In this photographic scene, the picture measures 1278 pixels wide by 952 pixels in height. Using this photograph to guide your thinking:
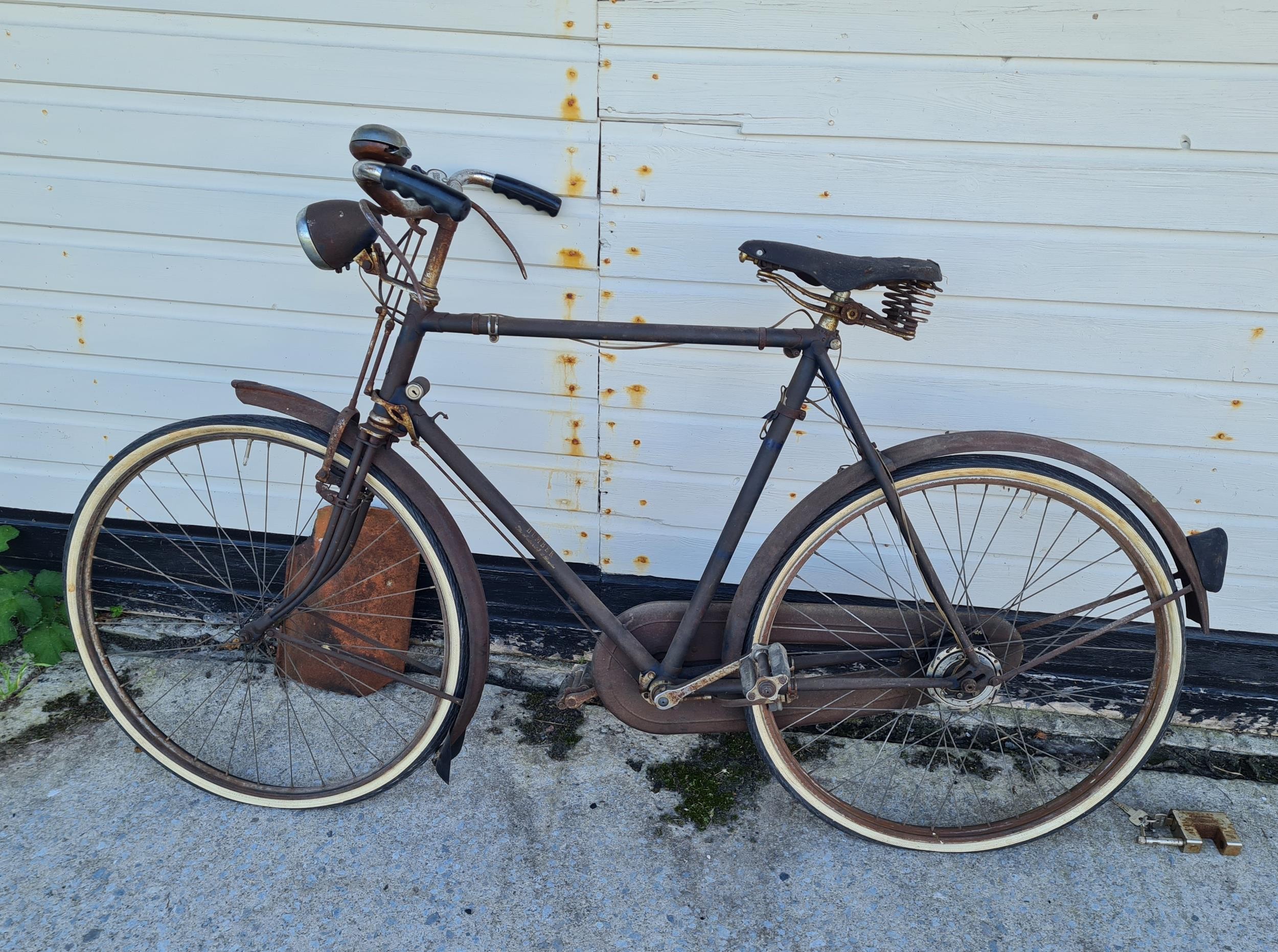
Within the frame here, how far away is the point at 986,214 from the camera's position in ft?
7.61

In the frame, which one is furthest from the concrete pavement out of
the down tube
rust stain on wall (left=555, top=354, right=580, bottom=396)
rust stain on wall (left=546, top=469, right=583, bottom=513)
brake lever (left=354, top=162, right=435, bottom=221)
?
brake lever (left=354, top=162, right=435, bottom=221)

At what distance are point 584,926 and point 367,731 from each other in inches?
39.6

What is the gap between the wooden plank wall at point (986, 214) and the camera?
2160mm

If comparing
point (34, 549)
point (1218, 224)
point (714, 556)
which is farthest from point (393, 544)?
point (1218, 224)

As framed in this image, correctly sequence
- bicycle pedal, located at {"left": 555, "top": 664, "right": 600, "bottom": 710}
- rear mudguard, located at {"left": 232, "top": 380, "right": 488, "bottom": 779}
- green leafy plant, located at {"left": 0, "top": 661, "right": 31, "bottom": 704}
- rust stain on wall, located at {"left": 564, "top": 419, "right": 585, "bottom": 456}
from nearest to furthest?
rear mudguard, located at {"left": 232, "top": 380, "right": 488, "bottom": 779}, bicycle pedal, located at {"left": 555, "top": 664, "right": 600, "bottom": 710}, rust stain on wall, located at {"left": 564, "top": 419, "right": 585, "bottom": 456}, green leafy plant, located at {"left": 0, "top": 661, "right": 31, "bottom": 704}

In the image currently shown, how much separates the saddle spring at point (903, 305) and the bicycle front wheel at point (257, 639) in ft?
4.24

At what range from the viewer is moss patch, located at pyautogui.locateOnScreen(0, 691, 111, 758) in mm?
2680

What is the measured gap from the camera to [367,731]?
2.80 meters

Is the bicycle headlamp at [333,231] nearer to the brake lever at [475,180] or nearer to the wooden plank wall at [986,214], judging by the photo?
the brake lever at [475,180]

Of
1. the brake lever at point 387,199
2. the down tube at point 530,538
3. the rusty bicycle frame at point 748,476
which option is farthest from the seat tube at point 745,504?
the brake lever at point 387,199

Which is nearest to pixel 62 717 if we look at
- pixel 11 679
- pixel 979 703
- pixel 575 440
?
pixel 11 679

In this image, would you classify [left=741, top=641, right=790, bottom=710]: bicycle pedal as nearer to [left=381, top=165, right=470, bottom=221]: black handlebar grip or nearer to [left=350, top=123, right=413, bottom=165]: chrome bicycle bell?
[left=381, top=165, right=470, bottom=221]: black handlebar grip

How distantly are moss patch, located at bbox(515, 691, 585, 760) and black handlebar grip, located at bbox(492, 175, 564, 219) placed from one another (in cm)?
159

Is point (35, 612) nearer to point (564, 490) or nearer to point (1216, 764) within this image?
point (564, 490)
